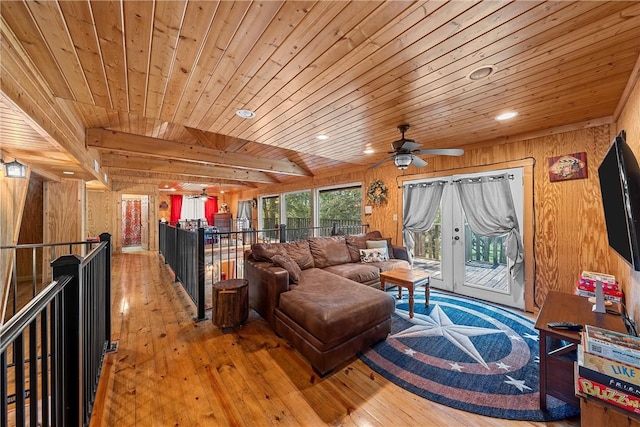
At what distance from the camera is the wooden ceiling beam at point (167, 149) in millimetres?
3654

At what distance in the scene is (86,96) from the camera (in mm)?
2238

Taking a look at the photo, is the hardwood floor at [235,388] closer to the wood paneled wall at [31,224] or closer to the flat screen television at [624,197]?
the flat screen television at [624,197]

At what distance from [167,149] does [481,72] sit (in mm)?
4469

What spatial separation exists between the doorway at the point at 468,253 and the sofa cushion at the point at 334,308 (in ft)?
7.10

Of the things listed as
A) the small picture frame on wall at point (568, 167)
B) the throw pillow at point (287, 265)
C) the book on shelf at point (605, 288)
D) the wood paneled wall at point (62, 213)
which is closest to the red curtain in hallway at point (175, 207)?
the wood paneled wall at point (62, 213)

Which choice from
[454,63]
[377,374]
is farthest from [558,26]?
[377,374]

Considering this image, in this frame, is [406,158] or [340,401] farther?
[406,158]

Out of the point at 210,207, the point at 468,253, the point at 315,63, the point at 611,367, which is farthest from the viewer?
the point at 210,207

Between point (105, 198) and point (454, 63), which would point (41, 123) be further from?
point (105, 198)

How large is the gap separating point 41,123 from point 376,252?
13.9ft

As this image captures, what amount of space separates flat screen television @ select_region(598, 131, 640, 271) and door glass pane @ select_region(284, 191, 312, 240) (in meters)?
5.88

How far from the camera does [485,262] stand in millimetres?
3818

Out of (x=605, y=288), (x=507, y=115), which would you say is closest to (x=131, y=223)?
(x=507, y=115)

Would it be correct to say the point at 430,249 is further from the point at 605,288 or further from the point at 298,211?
the point at 298,211
